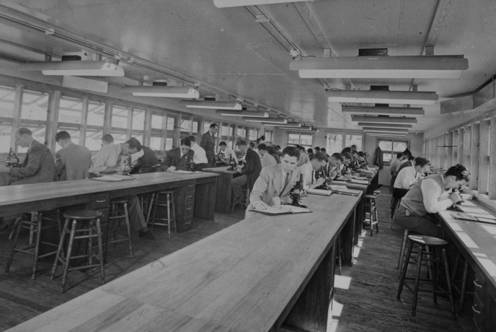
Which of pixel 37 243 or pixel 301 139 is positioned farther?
pixel 301 139

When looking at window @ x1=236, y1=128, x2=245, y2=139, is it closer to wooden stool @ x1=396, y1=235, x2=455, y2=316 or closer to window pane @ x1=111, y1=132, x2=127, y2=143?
window pane @ x1=111, y1=132, x2=127, y2=143

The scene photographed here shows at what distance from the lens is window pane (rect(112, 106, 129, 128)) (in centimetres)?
903

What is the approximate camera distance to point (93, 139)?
847cm

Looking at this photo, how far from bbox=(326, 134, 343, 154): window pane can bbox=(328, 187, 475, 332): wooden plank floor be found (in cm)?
1358

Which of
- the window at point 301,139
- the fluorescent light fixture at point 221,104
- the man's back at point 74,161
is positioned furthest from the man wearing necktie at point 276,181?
the window at point 301,139

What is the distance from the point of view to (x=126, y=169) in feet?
17.3

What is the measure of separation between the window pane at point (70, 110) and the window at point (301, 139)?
12.9 meters

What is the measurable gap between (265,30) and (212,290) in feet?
10.3

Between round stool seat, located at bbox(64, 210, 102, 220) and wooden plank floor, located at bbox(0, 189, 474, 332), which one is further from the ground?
round stool seat, located at bbox(64, 210, 102, 220)

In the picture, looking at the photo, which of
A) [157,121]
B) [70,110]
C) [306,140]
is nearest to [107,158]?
[70,110]

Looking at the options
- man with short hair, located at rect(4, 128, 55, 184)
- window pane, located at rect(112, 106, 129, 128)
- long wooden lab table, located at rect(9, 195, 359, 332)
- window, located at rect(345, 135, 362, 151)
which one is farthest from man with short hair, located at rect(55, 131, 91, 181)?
window, located at rect(345, 135, 362, 151)

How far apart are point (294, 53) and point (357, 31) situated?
2.42 ft

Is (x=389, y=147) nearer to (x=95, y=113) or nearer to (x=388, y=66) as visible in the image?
(x=95, y=113)

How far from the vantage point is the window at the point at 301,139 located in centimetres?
1873
